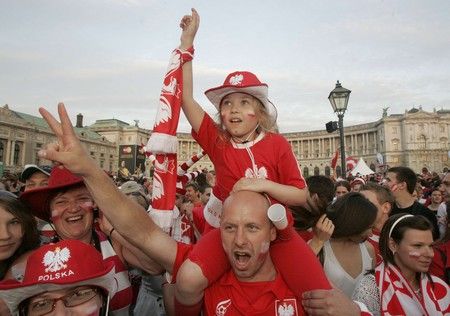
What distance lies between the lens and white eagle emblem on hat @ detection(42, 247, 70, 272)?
1.83 meters

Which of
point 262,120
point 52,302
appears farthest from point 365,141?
point 52,302

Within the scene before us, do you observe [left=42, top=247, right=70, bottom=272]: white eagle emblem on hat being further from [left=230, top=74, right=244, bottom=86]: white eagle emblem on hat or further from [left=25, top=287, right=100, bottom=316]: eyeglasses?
[left=230, top=74, right=244, bottom=86]: white eagle emblem on hat

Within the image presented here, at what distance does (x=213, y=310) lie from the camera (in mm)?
2105

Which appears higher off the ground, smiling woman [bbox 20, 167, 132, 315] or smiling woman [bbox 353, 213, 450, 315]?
smiling woman [bbox 20, 167, 132, 315]

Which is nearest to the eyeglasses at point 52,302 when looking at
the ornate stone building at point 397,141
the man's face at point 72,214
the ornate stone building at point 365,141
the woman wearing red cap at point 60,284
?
the woman wearing red cap at point 60,284

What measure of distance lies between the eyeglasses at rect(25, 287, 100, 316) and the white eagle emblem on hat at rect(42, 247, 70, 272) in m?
0.16

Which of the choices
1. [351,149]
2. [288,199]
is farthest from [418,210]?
[351,149]

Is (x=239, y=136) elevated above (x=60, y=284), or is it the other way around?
(x=239, y=136)

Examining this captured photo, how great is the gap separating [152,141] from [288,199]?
40.5 inches

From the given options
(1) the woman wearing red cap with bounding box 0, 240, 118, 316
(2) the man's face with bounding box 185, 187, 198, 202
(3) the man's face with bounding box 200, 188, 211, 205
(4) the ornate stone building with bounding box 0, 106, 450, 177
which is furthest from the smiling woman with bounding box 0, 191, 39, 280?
(4) the ornate stone building with bounding box 0, 106, 450, 177

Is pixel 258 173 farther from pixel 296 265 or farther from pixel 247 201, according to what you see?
pixel 296 265

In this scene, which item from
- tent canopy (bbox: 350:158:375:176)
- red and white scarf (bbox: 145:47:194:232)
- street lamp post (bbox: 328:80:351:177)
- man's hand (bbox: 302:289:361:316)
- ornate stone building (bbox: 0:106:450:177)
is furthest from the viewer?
ornate stone building (bbox: 0:106:450:177)

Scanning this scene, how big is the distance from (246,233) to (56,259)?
1.02m

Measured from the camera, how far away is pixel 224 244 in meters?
2.06
